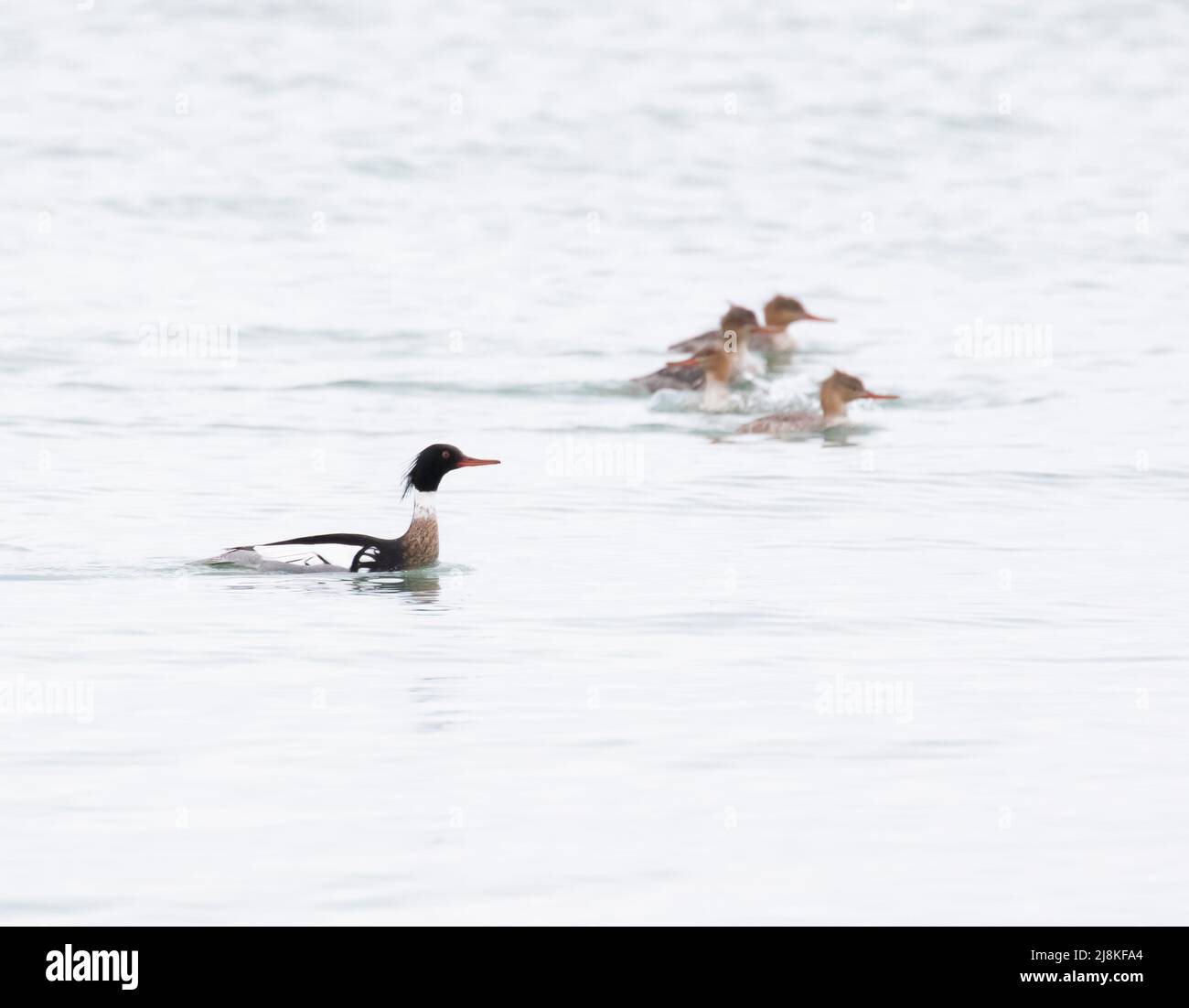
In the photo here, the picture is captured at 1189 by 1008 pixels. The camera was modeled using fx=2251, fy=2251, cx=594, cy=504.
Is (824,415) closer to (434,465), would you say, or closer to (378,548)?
(434,465)

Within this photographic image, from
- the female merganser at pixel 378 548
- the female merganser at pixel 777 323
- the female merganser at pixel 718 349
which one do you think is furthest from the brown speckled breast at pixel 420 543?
the female merganser at pixel 777 323

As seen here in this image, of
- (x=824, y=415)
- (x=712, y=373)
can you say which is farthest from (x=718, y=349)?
(x=824, y=415)

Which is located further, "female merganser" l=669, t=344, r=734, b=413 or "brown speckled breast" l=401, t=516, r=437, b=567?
"female merganser" l=669, t=344, r=734, b=413

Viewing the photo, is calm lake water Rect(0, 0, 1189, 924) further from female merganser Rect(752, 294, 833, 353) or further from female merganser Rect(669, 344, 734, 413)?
female merganser Rect(752, 294, 833, 353)

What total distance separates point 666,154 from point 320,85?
28.8 ft

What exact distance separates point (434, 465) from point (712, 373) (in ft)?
30.1

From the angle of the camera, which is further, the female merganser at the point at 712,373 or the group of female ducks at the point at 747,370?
the female merganser at the point at 712,373

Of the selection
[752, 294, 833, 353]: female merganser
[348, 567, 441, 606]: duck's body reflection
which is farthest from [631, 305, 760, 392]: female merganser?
[348, 567, 441, 606]: duck's body reflection

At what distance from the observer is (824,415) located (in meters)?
21.4

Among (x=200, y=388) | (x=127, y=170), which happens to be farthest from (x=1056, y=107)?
(x=200, y=388)

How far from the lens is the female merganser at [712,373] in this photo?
75.7ft

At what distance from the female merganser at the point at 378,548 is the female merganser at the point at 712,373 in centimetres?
882

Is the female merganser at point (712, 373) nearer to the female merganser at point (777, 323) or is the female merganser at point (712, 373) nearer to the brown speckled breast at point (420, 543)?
the female merganser at point (777, 323)

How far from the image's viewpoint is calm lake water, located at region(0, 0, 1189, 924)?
7.80m
